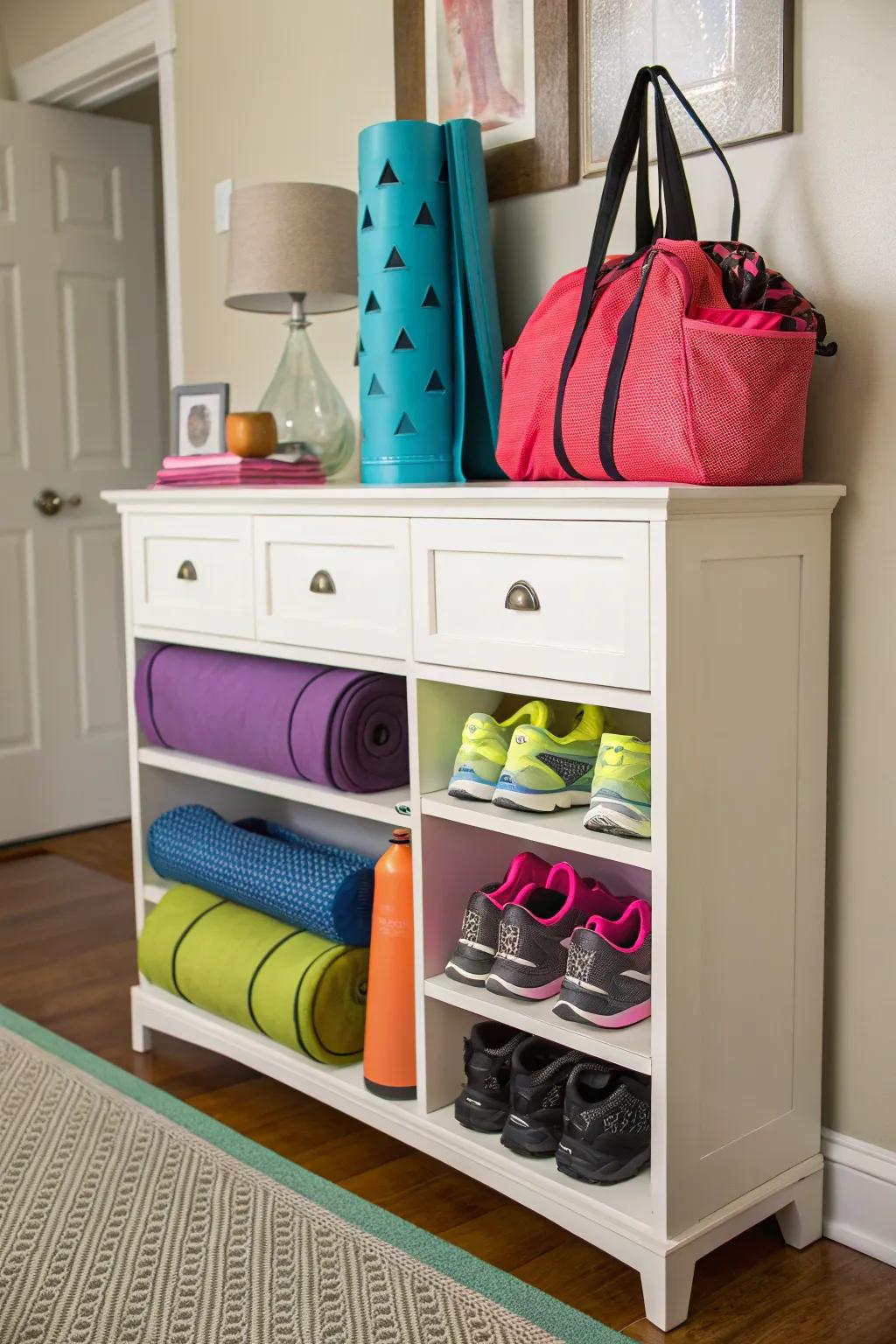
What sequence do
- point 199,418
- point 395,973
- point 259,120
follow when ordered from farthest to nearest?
1. point 259,120
2. point 199,418
3. point 395,973

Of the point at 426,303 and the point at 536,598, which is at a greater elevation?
the point at 426,303

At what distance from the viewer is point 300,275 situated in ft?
7.36

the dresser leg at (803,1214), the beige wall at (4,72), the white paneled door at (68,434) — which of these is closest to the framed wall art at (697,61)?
the dresser leg at (803,1214)

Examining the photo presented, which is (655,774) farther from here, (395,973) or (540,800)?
(395,973)

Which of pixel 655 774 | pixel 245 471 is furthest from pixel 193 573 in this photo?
pixel 655 774

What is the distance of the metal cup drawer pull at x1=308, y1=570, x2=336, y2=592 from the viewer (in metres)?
1.98

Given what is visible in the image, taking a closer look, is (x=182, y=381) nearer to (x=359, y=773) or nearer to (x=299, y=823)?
(x=299, y=823)

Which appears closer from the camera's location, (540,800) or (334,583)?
(540,800)

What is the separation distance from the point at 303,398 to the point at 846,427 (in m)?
1.00

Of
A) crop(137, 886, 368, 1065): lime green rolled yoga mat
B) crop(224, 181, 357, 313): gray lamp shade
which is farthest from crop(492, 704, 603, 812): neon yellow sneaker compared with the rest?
crop(224, 181, 357, 313): gray lamp shade

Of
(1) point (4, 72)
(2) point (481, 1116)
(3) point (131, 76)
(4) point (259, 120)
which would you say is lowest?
(2) point (481, 1116)

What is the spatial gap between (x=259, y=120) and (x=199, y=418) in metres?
0.64

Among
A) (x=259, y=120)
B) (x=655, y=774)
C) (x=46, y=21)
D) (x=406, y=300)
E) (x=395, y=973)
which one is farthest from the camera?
(x=46, y=21)

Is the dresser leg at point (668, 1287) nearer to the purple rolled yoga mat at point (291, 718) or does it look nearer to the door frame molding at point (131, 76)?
the purple rolled yoga mat at point (291, 718)
